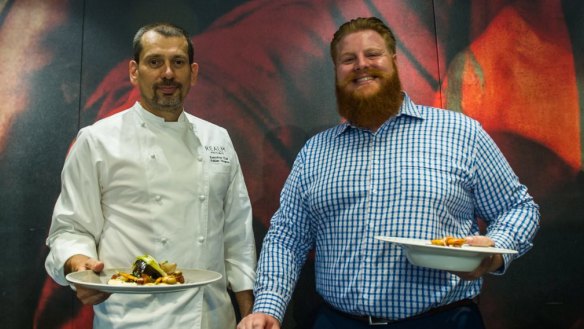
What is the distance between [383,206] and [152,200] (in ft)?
2.74

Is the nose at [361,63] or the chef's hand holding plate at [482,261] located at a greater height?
the nose at [361,63]

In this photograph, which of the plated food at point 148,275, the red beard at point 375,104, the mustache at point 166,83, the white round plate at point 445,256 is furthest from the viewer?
the mustache at point 166,83

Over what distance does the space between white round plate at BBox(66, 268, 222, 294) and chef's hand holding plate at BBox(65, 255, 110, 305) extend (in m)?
0.03

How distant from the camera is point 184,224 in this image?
1.92m

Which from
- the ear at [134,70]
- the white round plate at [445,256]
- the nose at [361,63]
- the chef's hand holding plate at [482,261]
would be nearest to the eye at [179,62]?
the ear at [134,70]

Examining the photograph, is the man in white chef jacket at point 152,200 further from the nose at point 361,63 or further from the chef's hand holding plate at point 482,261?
the chef's hand holding plate at point 482,261

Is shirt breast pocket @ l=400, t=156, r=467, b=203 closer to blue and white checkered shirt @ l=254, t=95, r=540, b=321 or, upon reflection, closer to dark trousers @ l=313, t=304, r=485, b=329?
blue and white checkered shirt @ l=254, t=95, r=540, b=321

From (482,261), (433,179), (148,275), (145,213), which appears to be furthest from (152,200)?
(482,261)

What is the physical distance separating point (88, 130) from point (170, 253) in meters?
0.56

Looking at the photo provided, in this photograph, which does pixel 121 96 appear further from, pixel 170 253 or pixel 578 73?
pixel 578 73

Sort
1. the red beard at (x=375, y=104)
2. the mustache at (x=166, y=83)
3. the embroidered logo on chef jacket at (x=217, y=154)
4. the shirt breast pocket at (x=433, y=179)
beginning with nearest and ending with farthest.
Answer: the shirt breast pocket at (x=433, y=179), the red beard at (x=375, y=104), the mustache at (x=166, y=83), the embroidered logo on chef jacket at (x=217, y=154)

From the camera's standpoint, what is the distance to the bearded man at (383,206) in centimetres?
158

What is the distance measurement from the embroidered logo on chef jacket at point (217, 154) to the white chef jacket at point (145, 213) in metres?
0.02

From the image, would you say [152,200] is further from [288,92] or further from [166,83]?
[288,92]
